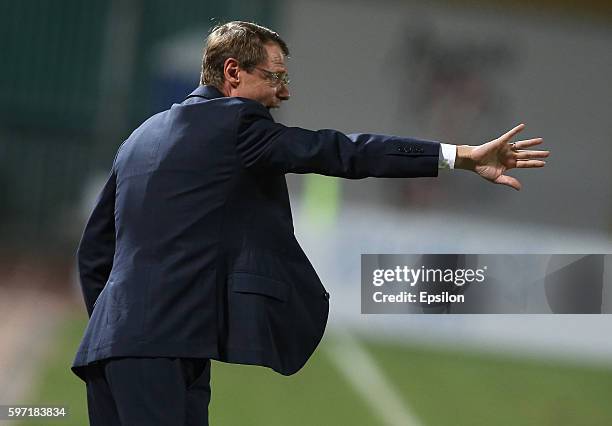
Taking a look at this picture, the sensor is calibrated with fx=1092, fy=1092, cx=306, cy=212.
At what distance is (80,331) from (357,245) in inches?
36.6

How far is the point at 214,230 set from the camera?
1960 mm

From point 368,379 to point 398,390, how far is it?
10cm

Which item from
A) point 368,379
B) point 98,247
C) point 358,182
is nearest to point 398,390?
point 368,379

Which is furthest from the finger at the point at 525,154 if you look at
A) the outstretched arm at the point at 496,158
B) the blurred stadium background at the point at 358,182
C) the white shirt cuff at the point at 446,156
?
the blurred stadium background at the point at 358,182

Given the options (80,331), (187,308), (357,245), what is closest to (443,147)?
(187,308)

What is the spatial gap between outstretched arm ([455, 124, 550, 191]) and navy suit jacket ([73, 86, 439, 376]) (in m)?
0.06

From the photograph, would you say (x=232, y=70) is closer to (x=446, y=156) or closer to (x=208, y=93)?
(x=208, y=93)

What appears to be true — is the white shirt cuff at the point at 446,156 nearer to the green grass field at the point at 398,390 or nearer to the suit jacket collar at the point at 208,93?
the suit jacket collar at the point at 208,93

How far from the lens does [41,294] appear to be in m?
3.52

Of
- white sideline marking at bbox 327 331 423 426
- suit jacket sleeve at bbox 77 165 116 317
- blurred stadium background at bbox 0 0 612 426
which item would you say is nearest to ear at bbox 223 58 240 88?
suit jacket sleeve at bbox 77 165 116 317

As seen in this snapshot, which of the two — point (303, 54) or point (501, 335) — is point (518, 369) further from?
point (303, 54)

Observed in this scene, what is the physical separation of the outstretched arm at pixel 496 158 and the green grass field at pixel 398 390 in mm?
1594

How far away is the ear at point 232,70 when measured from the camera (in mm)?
2086

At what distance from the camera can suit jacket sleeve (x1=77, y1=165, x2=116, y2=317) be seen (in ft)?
6.98
